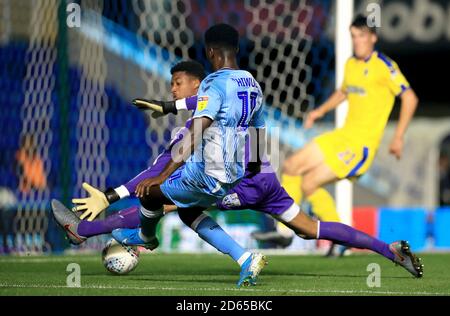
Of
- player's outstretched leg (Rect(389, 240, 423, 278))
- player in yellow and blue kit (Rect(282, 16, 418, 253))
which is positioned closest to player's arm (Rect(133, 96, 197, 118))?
player's outstretched leg (Rect(389, 240, 423, 278))

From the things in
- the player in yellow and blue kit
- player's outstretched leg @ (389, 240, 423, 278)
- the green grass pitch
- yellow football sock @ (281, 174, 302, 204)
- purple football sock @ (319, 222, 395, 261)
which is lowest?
the green grass pitch

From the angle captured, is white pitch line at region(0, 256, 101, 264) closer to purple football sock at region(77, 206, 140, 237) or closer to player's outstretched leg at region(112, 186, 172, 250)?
purple football sock at region(77, 206, 140, 237)

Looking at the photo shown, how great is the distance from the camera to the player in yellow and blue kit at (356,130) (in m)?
10.7

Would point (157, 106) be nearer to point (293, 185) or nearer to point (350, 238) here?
point (350, 238)

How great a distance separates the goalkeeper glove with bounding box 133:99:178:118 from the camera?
7758mm

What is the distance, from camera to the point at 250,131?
7883 mm

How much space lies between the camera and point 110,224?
8531 millimetres

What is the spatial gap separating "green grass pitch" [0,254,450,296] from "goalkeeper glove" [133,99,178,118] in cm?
127

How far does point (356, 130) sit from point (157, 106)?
3530 millimetres

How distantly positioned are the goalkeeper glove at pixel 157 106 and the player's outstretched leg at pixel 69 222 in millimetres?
1118

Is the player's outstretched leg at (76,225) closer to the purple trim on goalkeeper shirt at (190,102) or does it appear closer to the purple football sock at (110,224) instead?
the purple football sock at (110,224)

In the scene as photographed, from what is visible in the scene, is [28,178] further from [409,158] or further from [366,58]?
[409,158]

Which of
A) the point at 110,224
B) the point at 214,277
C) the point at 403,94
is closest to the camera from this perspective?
the point at 214,277

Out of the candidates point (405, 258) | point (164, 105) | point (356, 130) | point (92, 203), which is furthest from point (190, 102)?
point (356, 130)
